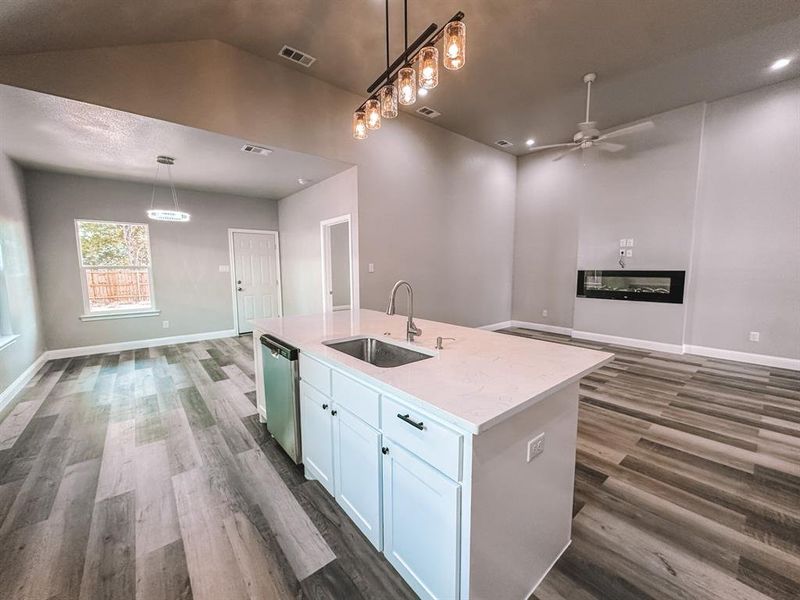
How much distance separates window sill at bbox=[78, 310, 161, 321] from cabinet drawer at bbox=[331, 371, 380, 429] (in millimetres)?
5319

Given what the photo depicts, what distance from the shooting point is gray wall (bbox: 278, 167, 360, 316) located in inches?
179

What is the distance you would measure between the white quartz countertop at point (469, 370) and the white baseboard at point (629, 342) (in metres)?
4.29

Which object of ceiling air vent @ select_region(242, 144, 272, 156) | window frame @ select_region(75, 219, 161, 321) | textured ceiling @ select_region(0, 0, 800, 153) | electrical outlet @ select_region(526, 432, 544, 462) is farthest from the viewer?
window frame @ select_region(75, 219, 161, 321)

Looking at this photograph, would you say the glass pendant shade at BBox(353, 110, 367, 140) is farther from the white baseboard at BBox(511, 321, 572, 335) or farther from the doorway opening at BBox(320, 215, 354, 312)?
the white baseboard at BBox(511, 321, 572, 335)

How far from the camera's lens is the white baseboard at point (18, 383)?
3.15 m

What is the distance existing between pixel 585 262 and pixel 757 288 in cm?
206

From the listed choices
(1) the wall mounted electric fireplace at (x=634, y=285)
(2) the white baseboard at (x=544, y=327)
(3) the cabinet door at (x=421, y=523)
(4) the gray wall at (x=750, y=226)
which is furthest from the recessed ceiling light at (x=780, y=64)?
(3) the cabinet door at (x=421, y=523)

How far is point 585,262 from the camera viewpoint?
5.62 m

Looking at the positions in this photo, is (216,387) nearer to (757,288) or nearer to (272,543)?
(272,543)

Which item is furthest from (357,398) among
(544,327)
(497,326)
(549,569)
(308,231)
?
(544,327)

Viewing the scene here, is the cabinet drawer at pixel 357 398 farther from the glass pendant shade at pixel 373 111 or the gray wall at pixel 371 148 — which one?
the gray wall at pixel 371 148

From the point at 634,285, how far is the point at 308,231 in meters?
5.36

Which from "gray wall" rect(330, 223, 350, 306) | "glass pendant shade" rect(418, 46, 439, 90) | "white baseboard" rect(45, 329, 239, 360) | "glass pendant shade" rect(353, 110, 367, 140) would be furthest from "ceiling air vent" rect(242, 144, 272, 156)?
"white baseboard" rect(45, 329, 239, 360)

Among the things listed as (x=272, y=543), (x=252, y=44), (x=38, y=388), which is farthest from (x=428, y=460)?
(x=38, y=388)
